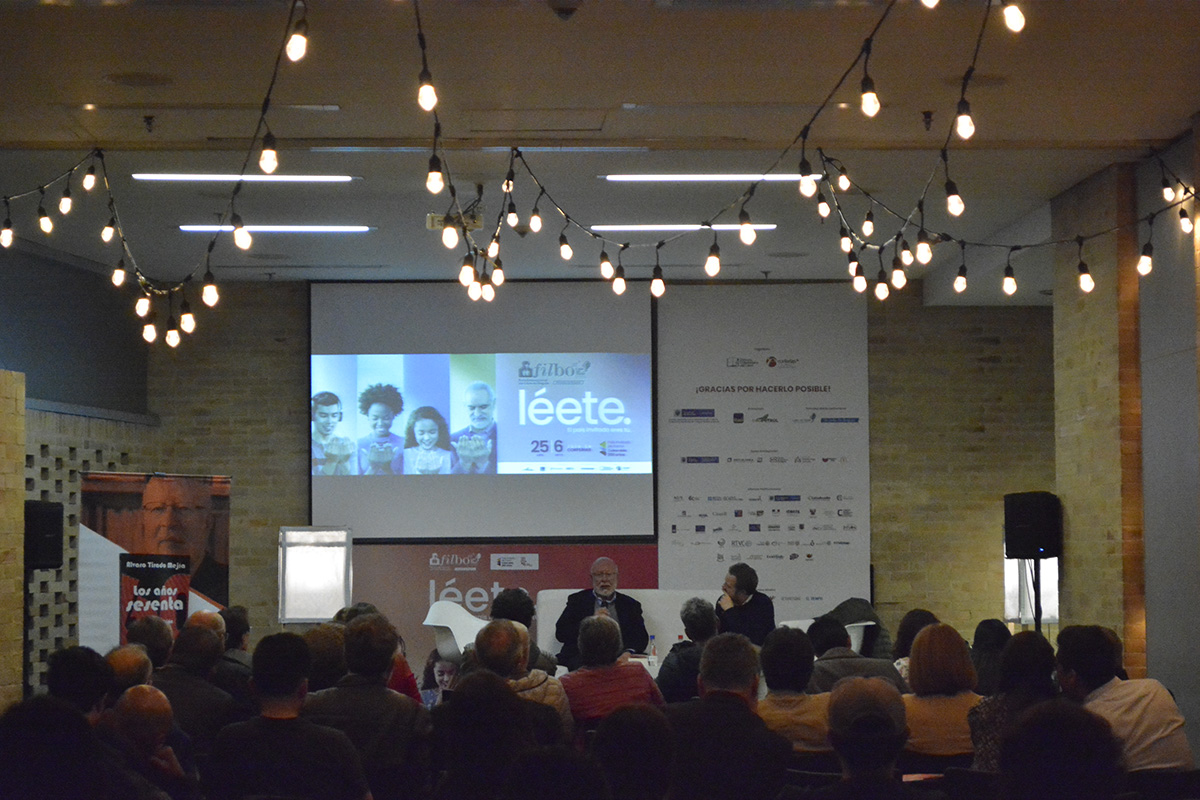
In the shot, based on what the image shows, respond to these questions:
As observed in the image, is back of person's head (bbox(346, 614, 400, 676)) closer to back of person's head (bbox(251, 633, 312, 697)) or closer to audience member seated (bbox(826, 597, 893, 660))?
back of person's head (bbox(251, 633, 312, 697))

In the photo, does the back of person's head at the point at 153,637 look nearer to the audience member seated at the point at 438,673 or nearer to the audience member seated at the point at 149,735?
the audience member seated at the point at 438,673

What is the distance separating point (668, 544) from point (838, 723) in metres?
8.48

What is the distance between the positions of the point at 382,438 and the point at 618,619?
Result: 12.5 ft

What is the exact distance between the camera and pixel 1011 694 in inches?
154

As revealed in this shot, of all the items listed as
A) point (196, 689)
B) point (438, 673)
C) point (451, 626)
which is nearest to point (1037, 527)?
point (451, 626)

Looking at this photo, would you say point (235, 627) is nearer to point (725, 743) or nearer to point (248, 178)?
point (248, 178)

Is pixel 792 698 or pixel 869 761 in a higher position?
pixel 869 761

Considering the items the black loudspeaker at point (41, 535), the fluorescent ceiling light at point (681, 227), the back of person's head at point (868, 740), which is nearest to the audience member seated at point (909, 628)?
the back of person's head at point (868, 740)

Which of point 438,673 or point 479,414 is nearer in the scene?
point 438,673

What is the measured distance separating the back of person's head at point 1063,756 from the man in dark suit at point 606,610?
5576mm

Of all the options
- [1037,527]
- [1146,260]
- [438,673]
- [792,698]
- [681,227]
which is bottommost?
[438,673]

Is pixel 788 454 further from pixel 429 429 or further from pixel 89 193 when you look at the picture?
pixel 89 193

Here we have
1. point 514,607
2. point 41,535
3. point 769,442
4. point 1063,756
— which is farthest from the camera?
point 769,442

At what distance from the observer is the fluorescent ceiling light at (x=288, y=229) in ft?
31.0
